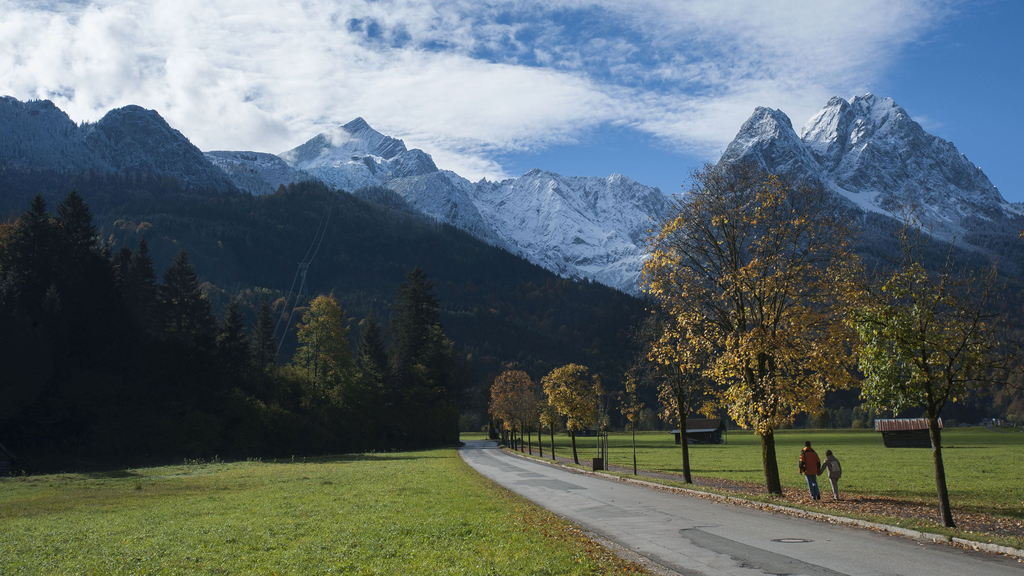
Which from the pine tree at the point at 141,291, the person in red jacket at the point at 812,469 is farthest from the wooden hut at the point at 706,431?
the person in red jacket at the point at 812,469

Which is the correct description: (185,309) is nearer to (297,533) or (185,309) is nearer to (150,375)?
(150,375)

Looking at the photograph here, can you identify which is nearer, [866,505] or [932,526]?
[932,526]

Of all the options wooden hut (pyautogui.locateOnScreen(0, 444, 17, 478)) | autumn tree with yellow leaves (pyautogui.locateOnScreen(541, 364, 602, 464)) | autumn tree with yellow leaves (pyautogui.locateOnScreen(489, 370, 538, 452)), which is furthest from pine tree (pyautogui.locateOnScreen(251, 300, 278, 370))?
autumn tree with yellow leaves (pyautogui.locateOnScreen(541, 364, 602, 464))

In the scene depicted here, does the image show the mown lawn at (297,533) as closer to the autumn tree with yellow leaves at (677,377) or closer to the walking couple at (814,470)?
the autumn tree with yellow leaves at (677,377)

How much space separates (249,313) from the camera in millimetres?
171000

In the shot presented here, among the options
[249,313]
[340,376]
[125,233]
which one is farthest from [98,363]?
[125,233]

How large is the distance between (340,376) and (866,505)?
61485 millimetres

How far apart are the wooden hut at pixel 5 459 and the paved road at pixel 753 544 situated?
44.1 m

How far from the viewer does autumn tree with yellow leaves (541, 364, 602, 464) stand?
43469 mm

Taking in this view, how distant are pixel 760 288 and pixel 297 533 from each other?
15.2 m

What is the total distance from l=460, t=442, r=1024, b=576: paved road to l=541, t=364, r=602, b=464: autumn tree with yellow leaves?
22.9 meters

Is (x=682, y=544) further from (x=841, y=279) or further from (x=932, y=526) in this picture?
(x=841, y=279)

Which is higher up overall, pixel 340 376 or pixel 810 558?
pixel 340 376

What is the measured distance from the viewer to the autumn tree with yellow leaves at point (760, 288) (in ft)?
61.3
